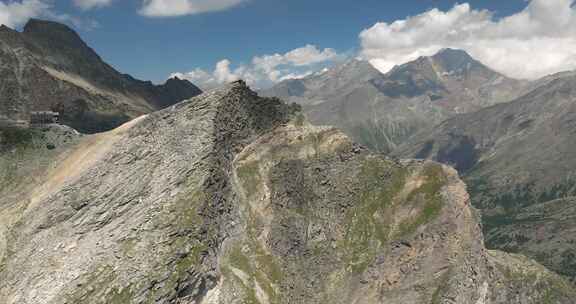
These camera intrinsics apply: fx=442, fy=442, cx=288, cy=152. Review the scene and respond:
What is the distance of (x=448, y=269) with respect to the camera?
308 feet

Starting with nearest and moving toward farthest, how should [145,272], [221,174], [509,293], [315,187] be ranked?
[145,272] → [221,174] → [315,187] → [509,293]

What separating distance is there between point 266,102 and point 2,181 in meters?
Result: 58.2

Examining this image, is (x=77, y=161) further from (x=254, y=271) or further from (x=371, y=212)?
(x=371, y=212)

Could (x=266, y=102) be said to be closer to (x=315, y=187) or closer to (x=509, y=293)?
(x=315, y=187)

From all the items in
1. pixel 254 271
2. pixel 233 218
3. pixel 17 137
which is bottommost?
pixel 254 271

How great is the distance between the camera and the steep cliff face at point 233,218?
67812 millimetres

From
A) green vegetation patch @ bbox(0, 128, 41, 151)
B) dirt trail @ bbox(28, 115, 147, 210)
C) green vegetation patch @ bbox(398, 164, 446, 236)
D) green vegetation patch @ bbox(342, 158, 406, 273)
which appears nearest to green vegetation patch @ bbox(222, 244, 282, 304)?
green vegetation patch @ bbox(342, 158, 406, 273)

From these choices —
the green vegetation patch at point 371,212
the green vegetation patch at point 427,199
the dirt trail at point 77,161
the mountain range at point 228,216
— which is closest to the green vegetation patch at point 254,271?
the mountain range at point 228,216

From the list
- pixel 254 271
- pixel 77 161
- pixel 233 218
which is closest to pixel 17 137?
pixel 77 161

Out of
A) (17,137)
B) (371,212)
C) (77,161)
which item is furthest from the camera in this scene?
(371,212)

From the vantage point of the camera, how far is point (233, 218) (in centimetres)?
8725

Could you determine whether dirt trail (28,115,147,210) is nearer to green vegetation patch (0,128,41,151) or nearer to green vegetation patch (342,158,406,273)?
green vegetation patch (0,128,41,151)

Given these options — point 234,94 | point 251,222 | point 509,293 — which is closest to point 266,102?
point 234,94

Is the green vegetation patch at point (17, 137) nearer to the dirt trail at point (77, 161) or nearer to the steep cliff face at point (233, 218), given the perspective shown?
the steep cliff face at point (233, 218)
